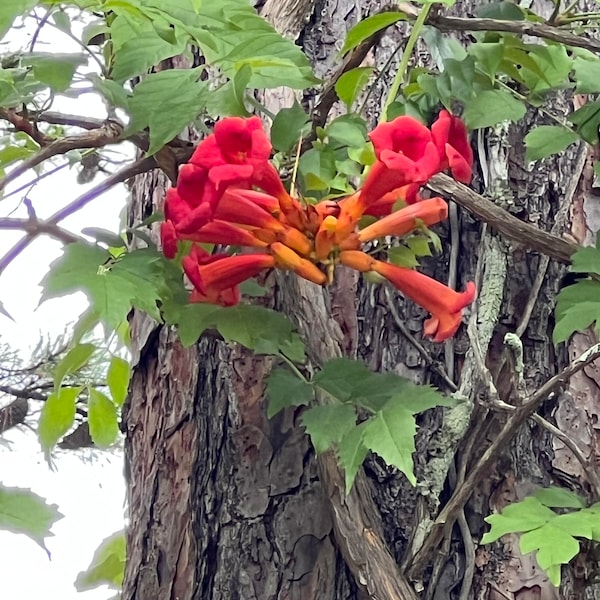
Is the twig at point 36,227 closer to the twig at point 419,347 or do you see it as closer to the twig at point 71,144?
the twig at point 71,144

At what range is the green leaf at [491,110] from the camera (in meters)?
0.86

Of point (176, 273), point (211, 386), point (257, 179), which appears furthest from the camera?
point (211, 386)

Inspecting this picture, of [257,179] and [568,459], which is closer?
[257,179]

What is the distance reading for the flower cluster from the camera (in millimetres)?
654

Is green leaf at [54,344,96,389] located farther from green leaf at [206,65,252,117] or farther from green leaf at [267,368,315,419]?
green leaf at [206,65,252,117]

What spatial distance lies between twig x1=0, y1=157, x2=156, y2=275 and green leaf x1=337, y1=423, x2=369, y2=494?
1.04ft

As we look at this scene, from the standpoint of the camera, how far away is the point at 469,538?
936 millimetres

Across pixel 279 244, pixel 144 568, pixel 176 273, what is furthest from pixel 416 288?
pixel 144 568

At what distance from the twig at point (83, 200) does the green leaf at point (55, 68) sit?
0.10 m

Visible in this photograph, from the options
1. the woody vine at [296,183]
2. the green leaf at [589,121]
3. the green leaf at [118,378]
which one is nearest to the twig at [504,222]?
the woody vine at [296,183]

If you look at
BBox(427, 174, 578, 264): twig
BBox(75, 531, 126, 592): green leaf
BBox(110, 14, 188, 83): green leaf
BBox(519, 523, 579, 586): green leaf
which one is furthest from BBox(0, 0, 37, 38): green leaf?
BBox(75, 531, 126, 592): green leaf

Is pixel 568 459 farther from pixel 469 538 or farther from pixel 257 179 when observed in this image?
pixel 257 179

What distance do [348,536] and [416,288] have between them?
0.29 metres

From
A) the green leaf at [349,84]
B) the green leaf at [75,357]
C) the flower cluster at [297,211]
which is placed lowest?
the flower cluster at [297,211]
